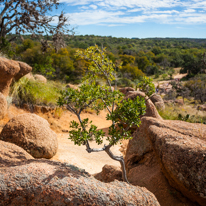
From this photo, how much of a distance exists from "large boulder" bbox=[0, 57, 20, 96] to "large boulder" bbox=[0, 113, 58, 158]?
2780 millimetres

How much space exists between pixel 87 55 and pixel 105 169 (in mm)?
2589

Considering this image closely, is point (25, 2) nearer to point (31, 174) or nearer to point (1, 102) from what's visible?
point (1, 102)

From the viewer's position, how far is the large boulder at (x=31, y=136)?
4816mm

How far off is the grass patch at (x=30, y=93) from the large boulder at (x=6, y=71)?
0.67m

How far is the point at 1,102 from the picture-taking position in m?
6.40

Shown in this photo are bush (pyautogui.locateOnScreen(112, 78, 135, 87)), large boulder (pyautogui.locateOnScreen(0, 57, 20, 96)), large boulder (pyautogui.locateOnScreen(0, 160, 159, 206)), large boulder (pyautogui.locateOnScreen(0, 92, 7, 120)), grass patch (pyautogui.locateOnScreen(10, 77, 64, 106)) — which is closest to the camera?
large boulder (pyautogui.locateOnScreen(0, 160, 159, 206))

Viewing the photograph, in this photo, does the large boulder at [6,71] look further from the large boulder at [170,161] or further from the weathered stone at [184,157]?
the weathered stone at [184,157]

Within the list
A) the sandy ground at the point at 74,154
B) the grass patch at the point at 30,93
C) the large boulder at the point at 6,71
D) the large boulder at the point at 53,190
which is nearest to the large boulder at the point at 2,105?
the sandy ground at the point at 74,154

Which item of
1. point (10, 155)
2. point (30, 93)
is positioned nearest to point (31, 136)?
point (10, 155)

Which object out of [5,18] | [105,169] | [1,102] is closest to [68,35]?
[5,18]

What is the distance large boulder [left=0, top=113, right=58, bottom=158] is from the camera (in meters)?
4.82

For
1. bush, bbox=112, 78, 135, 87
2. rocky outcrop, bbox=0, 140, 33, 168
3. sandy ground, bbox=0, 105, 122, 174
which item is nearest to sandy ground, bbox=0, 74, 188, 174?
sandy ground, bbox=0, 105, 122, 174

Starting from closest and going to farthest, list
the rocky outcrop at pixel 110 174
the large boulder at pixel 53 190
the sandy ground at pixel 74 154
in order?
1. the large boulder at pixel 53 190
2. the rocky outcrop at pixel 110 174
3. the sandy ground at pixel 74 154

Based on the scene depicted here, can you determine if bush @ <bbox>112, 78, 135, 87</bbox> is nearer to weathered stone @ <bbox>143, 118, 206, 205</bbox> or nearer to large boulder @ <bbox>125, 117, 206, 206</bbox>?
large boulder @ <bbox>125, 117, 206, 206</bbox>
